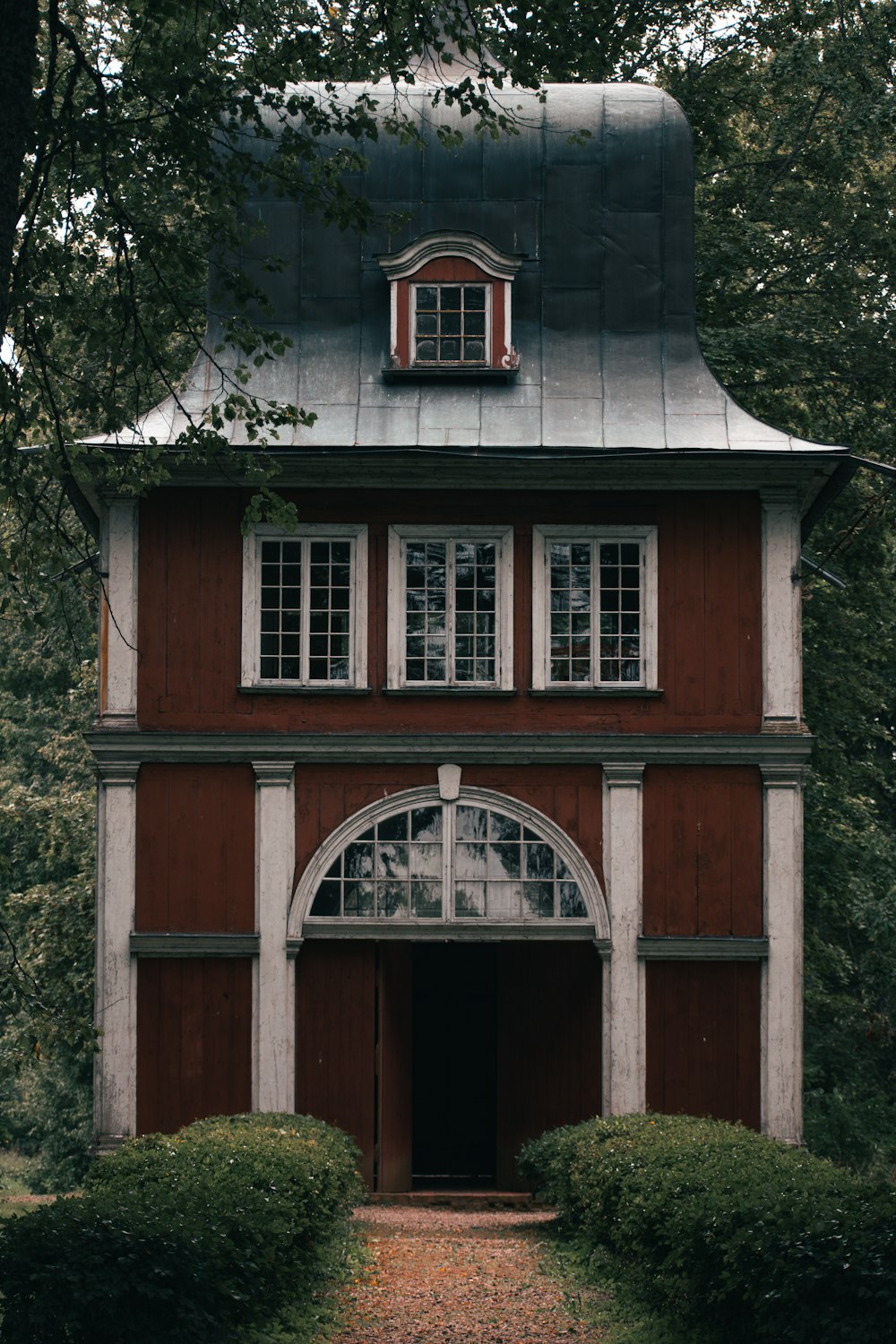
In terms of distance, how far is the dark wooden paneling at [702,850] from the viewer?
1683cm

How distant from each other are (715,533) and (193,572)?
4791 millimetres

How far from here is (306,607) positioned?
17.1 meters

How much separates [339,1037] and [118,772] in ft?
10.2

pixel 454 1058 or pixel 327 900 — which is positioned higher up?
pixel 327 900

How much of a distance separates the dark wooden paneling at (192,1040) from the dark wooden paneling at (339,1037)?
1.72 feet

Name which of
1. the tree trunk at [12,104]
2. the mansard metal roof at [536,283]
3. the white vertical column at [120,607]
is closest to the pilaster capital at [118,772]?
the white vertical column at [120,607]

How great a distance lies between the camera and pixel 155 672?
17.1 metres

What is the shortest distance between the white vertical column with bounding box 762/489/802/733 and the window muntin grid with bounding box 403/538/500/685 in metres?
2.46

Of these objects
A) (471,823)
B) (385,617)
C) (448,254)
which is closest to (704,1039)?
(471,823)

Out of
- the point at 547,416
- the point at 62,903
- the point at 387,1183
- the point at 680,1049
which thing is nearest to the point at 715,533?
the point at 547,416

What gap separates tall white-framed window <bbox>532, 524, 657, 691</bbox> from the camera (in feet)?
56.1

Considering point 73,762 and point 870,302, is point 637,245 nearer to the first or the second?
point 870,302

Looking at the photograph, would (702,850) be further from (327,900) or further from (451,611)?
(327,900)

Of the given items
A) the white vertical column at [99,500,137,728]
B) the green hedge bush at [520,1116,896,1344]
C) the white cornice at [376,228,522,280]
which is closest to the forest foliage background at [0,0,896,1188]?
the white vertical column at [99,500,137,728]
